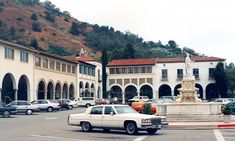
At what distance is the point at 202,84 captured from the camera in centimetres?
8225

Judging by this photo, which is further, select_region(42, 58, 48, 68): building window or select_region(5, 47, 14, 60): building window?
select_region(42, 58, 48, 68): building window

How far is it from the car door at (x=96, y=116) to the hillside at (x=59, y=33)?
96.0 m

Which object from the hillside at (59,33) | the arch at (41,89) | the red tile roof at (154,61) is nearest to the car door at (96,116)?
the arch at (41,89)

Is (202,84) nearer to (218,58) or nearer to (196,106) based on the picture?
(218,58)

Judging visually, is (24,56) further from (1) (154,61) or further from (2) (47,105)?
(1) (154,61)

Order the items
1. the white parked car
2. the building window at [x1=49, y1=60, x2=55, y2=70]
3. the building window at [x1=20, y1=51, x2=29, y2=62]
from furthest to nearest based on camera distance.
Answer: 1. the building window at [x1=49, y1=60, x2=55, y2=70]
2. the building window at [x1=20, y1=51, x2=29, y2=62]
3. the white parked car

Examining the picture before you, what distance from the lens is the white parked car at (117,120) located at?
19547 mm

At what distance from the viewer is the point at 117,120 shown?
794 inches

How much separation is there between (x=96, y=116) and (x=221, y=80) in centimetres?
6098

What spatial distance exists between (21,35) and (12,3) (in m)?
39.5

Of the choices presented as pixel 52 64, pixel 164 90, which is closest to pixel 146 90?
pixel 164 90

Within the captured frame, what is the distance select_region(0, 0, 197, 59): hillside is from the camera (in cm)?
12838

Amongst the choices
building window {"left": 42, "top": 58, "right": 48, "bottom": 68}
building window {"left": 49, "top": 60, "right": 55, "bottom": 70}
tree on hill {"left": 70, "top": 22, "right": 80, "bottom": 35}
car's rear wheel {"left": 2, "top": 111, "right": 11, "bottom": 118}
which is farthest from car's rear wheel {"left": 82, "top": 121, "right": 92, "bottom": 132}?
tree on hill {"left": 70, "top": 22, "right": 80, "bottom": 35}

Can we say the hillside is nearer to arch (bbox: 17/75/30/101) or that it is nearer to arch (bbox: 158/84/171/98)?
arch (bbox: 158/84/171/98)
